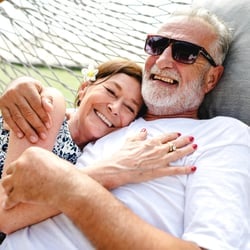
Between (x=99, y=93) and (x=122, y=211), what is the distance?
22.1 inches

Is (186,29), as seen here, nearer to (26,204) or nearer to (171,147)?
(171,147)

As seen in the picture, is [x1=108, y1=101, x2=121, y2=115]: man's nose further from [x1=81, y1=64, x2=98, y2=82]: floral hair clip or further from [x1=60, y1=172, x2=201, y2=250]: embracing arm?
[x1=60, y1=172, x2=201, y2=250]: embracing arm

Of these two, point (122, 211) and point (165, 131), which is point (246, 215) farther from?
point (165, 131)

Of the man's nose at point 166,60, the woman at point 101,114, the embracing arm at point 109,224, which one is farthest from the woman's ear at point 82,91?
the embracing arm at point 109,224

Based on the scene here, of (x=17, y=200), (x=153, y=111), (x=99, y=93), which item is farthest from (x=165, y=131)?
(x=17, y=200)

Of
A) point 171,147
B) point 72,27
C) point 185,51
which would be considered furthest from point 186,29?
point 72,27

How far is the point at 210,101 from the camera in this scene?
1644 mm

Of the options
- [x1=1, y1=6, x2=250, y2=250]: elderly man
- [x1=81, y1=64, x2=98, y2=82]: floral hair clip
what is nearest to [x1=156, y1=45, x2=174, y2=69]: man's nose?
[x1=1, y1=6, x2=250, y2=250]: elderly man

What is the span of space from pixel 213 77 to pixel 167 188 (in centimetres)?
49

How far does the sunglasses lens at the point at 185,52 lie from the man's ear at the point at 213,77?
0.25 feet

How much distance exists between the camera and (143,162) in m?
1.31

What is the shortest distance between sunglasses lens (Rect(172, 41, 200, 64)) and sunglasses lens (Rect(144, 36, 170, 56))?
0.15 feet

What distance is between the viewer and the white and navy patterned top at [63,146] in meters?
1.52

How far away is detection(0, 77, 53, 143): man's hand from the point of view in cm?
145
